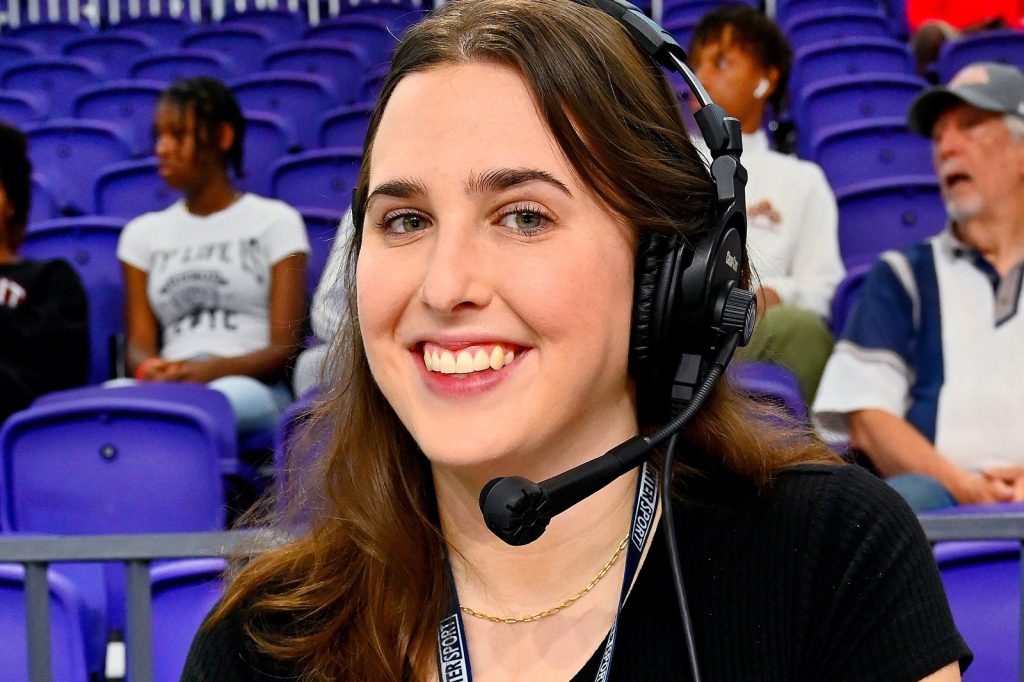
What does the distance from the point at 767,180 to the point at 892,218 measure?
53 cm

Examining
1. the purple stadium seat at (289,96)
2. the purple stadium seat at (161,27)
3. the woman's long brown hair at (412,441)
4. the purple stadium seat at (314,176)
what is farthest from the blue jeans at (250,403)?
the purple stadium seat at (161,27)

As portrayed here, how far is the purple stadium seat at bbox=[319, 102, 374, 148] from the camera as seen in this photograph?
548 centimetres

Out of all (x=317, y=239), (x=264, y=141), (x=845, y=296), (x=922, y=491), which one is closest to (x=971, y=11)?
(x=264, y=141)

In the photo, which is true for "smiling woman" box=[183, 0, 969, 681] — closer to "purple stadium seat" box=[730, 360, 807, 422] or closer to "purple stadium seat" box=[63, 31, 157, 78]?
"purple stadium seat" box=[730, 360, 807, 422]

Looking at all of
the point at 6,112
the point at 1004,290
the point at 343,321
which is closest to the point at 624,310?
the point at 343,321

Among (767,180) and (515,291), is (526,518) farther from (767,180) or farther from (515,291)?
(767,180)

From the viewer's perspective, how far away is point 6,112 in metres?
6.23

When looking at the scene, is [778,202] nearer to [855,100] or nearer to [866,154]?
[866,154]

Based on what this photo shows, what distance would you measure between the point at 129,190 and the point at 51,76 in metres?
2.50

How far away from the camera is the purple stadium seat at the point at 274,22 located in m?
8.01

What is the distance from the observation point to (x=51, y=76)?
696cm

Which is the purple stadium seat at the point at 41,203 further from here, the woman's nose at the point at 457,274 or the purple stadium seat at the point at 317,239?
the woman's nose at the point at 457,274

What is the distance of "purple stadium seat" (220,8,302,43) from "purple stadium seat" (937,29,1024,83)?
13.7ft

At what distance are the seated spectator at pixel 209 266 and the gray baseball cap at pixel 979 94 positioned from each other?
5.81ft
